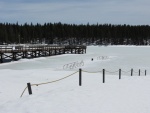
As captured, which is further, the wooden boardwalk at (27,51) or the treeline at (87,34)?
the treeline at (87,34)

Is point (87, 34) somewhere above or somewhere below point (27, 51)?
above

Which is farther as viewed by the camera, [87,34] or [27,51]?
[87,34]

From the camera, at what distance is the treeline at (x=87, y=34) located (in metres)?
166

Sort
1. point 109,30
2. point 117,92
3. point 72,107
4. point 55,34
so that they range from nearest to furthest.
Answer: point 72,107 < point 117,92 < point 55,34 < point 109,30

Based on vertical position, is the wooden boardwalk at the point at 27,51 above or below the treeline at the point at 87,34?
below

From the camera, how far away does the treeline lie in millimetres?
166125

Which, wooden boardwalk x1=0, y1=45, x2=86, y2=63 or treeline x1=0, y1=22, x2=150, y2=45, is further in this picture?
treeline x1=0, y1=22, x2=150, y2=45

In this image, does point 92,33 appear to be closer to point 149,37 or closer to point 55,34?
point 55,34

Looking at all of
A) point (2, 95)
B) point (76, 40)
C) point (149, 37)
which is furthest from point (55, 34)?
point (2, 95)

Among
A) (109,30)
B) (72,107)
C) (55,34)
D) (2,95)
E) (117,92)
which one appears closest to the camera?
(72,107)

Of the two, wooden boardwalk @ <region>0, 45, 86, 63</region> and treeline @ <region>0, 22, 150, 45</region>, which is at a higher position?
treeline @ <region>0, 22, 150, 45</region>

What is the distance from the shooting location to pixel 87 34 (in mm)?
175500

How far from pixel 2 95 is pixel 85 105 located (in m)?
7.37

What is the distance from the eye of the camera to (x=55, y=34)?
16962 cm
